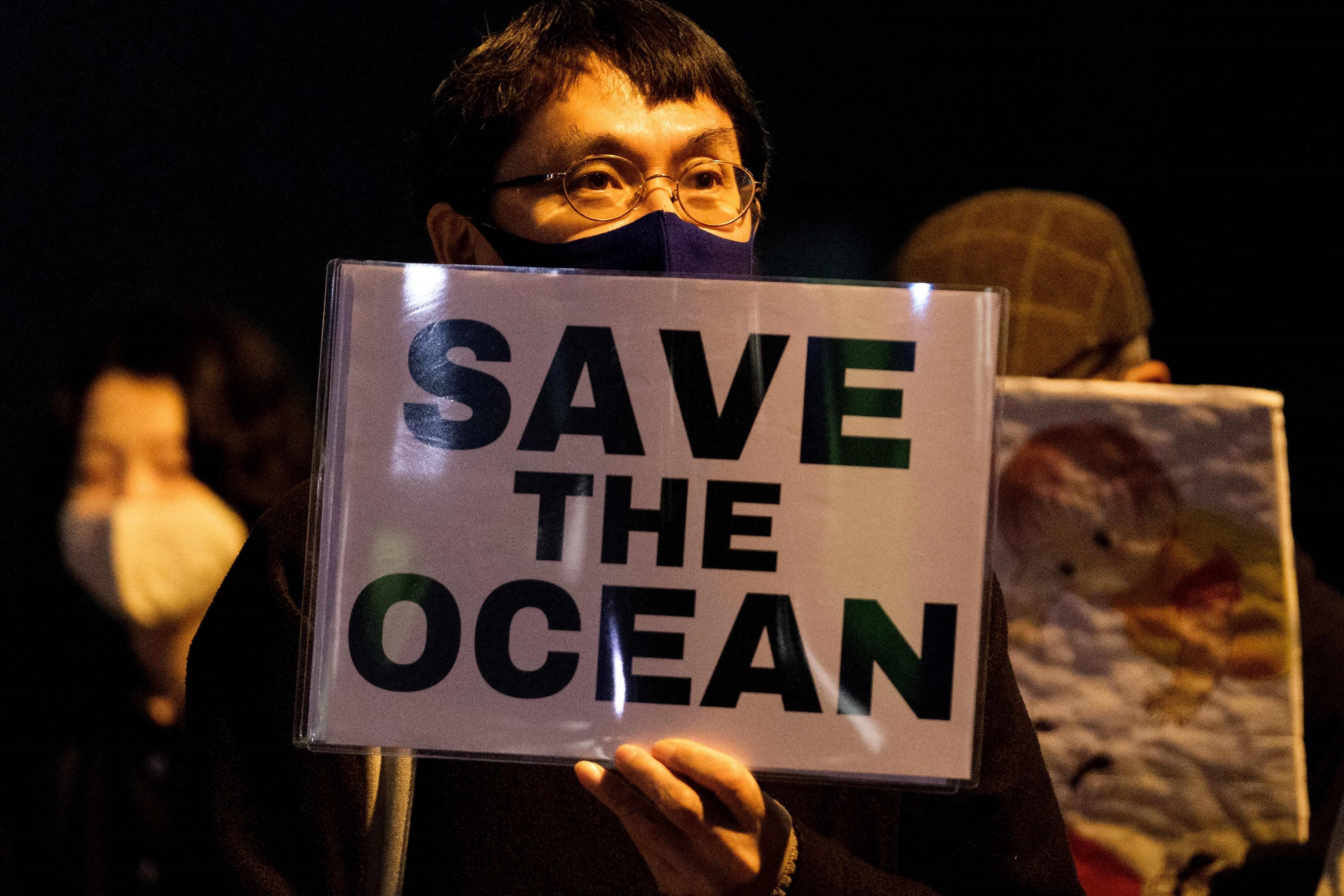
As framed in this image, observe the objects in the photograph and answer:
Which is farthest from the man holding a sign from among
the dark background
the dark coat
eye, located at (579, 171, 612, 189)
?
the dark background

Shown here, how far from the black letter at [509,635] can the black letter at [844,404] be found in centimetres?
23

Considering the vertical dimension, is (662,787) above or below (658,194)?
below

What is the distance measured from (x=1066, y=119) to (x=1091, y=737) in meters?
1.15

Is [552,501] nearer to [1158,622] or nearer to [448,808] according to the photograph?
[448,808]

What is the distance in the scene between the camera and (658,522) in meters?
0.92

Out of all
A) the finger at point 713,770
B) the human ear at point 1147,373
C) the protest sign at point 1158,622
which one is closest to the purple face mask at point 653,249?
the finger at point 713,770

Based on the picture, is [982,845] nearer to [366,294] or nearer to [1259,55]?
[366,294]

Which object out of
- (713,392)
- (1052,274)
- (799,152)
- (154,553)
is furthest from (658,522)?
(154,553)

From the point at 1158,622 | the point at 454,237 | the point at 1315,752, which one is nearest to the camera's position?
the point at 454,237

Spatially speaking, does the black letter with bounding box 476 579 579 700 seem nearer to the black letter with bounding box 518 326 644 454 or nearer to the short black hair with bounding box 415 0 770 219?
the black letter with bounding box 518 326 644 454

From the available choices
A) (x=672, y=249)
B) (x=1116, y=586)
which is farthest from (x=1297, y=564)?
(x=672, y=249)

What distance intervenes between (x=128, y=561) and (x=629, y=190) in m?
1.50

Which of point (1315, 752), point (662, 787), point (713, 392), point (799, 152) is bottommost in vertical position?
point (1315, 752)

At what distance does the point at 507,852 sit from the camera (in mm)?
1149
